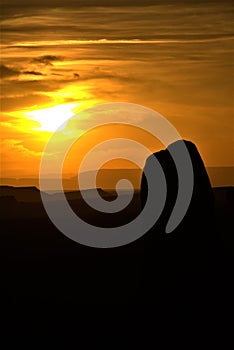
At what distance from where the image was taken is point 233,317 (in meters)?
24.7

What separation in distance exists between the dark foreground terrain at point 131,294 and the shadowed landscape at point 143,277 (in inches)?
1.1

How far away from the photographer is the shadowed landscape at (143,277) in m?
24.5

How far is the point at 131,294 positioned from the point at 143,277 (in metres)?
7.20

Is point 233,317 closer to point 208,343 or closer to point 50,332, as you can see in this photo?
point 208,343

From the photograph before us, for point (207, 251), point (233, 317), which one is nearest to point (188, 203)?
point (207, 251)

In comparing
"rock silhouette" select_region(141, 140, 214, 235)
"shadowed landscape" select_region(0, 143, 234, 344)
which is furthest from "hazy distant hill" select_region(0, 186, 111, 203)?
Answer: "rock silhouette" select_region(141, 140, 214, 235)

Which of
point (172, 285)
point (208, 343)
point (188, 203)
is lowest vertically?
point (208, 343)

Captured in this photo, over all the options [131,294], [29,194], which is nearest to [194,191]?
[131,294]

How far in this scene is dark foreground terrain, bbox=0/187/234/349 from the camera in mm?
24438

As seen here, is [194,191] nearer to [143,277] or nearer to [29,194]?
[143,277]

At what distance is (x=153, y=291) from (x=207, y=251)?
190 cm

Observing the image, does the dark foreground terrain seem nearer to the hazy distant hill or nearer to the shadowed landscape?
the shadowed landscape

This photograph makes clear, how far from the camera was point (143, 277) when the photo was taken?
2470 centimetres

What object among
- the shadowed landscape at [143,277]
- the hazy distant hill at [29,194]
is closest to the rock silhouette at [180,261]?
the shadowed landscape at [143,277]
